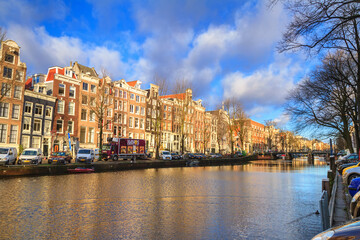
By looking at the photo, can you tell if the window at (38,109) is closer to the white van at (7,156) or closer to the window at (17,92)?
the window at (17,92)

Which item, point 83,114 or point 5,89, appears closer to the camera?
point 5,89

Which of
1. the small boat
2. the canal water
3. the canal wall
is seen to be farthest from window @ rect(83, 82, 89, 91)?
the canal water

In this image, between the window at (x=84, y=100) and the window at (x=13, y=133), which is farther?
the window at (x=84, y=100)

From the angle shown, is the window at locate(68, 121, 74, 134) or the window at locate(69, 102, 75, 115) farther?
the window at locate(69, 102, 75, 115)

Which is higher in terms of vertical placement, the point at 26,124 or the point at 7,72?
the point at 7,72

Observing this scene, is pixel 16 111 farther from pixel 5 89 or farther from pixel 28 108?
pixel 5 89

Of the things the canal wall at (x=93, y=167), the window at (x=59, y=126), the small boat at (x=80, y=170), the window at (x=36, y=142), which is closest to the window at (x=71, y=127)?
the window at (x=59, y=126)

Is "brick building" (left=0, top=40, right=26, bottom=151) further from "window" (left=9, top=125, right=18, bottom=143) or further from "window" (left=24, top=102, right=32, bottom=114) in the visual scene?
"window" (left=24, top=102, right=32, bottom=114)

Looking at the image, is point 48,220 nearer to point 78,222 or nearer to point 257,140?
point 78,222

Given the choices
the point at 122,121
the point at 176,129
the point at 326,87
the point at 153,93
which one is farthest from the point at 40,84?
the point at 326,87

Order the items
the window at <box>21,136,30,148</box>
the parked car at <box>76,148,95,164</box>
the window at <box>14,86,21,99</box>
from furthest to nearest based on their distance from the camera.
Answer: the window at <box>21,136,30,148</box> < the window at <box>14,86,21,99</box> < the parked car at <box>76,148,95,164</box>

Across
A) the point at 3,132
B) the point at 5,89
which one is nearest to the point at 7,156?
the point at 5,89

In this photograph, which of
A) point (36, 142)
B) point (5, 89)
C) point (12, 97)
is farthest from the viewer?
point (36, 142)

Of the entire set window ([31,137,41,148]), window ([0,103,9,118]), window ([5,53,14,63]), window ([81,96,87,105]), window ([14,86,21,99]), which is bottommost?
window ([31,137,41,148])
